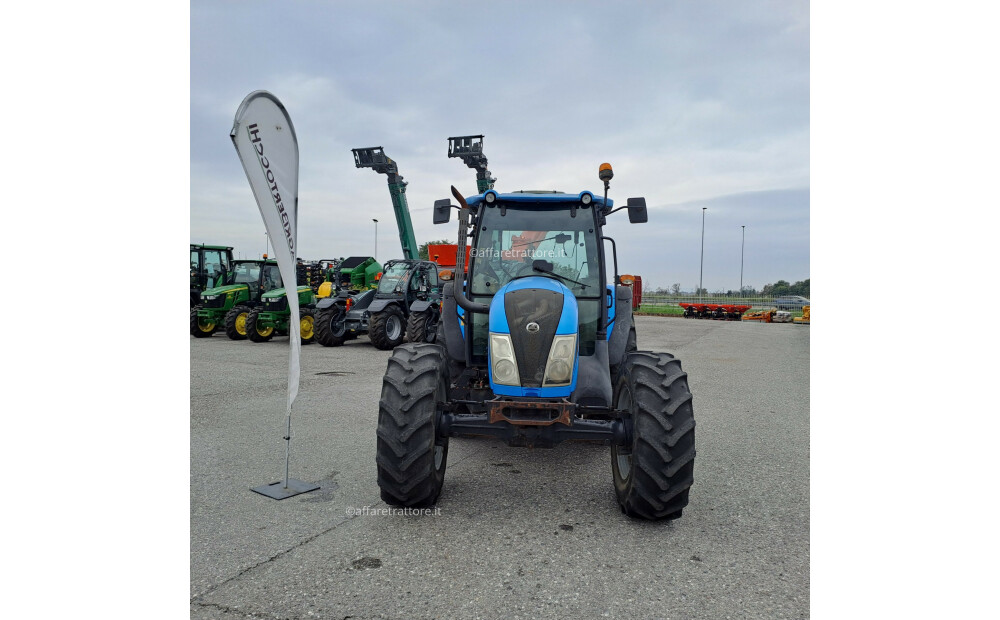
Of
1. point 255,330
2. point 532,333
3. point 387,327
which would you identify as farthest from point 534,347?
point 255,330

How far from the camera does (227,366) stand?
10.0 meters

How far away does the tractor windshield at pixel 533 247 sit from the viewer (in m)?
4.41

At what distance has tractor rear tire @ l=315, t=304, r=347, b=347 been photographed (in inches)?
523

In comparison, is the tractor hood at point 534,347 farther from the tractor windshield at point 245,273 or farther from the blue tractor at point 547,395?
the tractor windshield at point 245,273

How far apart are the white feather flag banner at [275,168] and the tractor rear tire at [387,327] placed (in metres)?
8.54

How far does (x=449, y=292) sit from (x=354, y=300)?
957 centimetres

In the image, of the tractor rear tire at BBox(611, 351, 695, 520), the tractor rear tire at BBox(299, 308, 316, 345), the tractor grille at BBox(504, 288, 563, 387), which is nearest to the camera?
the tractor rear tire at BBox(611, 351, 695, 520)

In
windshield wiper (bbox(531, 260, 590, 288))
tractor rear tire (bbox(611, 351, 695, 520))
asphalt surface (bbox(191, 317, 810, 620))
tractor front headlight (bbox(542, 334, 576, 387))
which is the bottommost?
asphalt surface (bbox(191, 317, 810, 620))

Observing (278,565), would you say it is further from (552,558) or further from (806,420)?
(806,420)

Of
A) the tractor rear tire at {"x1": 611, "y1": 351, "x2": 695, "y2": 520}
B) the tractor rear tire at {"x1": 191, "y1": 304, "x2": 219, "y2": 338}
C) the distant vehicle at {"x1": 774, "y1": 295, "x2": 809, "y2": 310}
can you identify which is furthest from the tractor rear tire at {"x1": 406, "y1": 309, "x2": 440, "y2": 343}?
the distant vehicle at {"x1": 774, "y1": 295, "x2": 809, "y2": 310}

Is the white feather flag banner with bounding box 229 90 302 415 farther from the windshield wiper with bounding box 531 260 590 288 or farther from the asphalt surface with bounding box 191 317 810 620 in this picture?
the windshield wiper with bounding box 531 260 590 288

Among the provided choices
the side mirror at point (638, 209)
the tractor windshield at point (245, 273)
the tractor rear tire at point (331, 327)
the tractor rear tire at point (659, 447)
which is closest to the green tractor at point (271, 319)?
the tractor rear tire at point (331, 327)

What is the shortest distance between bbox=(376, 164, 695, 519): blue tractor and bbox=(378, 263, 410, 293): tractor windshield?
9.05m

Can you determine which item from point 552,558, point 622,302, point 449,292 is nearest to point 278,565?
point 552,558
